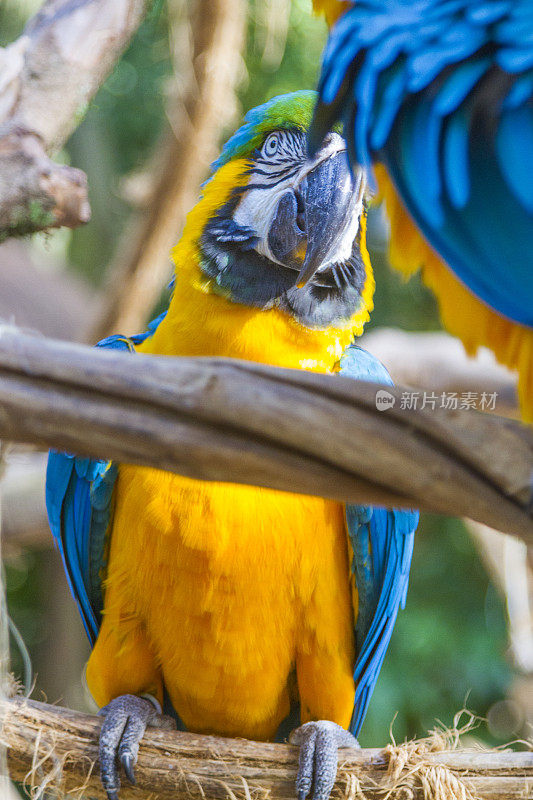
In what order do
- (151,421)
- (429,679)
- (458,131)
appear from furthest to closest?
(429,679) < (458,131) < (151,421)

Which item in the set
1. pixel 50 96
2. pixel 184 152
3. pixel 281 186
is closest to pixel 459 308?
pixel 281 186

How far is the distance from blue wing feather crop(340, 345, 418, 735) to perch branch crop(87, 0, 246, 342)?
1182 millimetres

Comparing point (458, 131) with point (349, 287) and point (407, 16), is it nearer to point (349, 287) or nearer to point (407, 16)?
point (407, 16)

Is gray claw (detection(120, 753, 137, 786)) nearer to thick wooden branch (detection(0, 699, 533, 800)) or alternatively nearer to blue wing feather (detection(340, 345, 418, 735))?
thick wooden branch (detection(0, 699, 533, 800))

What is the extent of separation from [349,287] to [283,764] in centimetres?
84

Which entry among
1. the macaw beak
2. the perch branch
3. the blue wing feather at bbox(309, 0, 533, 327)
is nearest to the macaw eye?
the macaw beak

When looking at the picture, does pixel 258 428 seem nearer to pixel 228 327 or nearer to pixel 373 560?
pixel 228 327


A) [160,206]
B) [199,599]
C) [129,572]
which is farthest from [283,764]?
[160,206]

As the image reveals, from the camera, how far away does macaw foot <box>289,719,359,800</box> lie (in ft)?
4.50

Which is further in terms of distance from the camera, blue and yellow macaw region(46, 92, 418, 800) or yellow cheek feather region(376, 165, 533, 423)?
blue and yellow macaw region(46, 92, 418, 800)

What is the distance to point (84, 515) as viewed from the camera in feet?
5.17

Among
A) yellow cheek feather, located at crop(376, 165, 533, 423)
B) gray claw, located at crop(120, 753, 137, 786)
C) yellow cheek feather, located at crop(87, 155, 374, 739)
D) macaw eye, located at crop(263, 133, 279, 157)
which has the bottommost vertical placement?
gray claw, located at crop(120, 753, 137, 786)

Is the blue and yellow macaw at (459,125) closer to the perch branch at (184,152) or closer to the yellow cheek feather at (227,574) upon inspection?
the yellow cheek feather at (227,574)

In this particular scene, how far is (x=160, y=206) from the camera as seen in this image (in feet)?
8.39
